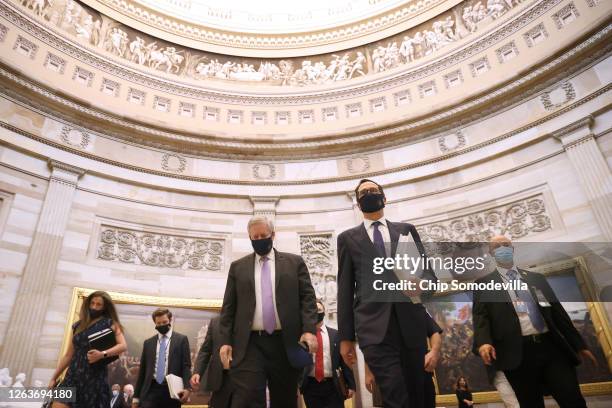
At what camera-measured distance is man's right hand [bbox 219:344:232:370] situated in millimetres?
3467

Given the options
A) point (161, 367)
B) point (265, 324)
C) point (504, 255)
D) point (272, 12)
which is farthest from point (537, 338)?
point (272, 12)

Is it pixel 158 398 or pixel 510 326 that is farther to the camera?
pixel 158 398

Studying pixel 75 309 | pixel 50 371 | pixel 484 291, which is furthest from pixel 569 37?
pixel 50 371

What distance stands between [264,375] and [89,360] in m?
2.20

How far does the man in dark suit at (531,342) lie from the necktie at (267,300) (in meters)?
2.29

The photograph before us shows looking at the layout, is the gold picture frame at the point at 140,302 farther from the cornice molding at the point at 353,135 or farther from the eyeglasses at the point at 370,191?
the eyeglasses at the point at 370,191

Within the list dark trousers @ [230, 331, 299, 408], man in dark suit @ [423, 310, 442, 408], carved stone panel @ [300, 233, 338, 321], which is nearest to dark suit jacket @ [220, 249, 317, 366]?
dark trousers @ [230, 331, 299, 408]

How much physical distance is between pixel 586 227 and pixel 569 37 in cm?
508

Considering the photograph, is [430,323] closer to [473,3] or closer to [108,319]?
[108,319]

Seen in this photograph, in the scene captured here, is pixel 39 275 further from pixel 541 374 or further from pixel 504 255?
pixel 541 374

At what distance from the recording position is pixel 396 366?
317cm

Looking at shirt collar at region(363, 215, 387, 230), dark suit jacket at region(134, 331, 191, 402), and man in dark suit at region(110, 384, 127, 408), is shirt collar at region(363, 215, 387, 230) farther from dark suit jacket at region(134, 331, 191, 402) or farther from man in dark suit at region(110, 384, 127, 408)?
A: man in dark suit at region(110, 384, 127, 408)

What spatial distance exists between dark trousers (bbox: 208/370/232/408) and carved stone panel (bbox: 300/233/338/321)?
7.91m

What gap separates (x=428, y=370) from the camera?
3.25 metres
